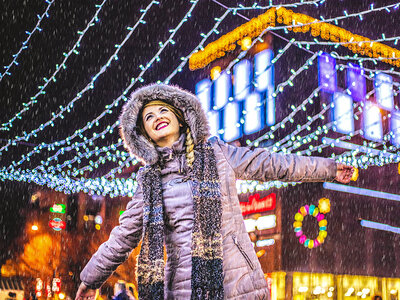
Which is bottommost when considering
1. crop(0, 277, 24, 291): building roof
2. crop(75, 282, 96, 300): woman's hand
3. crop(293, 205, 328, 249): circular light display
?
crop(0, 277, 24, 291): building roof

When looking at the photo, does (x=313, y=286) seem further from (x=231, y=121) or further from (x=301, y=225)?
(x=231, y=121)

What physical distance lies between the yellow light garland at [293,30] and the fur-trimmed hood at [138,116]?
9554 mm

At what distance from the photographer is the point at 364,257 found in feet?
49.3

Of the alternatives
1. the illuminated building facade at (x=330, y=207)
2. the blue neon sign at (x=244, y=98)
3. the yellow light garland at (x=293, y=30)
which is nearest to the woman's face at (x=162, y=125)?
the yellow light garland at (x=293, y=30)

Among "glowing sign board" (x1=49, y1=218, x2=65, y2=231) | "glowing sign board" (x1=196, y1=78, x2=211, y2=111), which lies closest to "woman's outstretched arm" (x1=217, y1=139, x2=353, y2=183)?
"glowing sign board" (x1=196, y1=78, x2=211, y2=111)

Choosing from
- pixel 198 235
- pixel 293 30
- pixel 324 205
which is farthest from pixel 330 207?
pixel 198 235

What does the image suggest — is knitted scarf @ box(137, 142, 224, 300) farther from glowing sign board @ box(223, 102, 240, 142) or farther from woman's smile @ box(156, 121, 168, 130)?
Answer: glowing sign board @ box(223, 102, 240, 142)

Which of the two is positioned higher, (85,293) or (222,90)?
(222,90)

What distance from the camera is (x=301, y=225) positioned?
47.0ft

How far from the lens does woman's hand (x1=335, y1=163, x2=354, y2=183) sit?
2.29 m

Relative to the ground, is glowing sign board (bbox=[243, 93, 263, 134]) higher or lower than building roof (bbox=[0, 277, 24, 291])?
higher

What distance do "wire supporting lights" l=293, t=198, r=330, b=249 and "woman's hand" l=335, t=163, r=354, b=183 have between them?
12.4m

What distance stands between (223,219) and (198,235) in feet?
0.57

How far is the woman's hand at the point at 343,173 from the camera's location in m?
2.29
